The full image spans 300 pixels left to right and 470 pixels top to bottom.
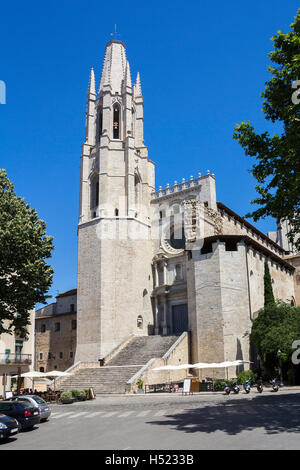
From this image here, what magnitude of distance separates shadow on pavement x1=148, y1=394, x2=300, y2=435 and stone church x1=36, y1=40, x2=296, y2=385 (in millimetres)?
13833

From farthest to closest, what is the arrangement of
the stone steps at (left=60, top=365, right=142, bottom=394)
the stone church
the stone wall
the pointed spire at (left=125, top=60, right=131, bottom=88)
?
the pointed spire at (left=125, top=60, right=131, bottom=88) → the stone wall → the stone church → the stone steps at (left=60, top=365, right=142, bottom=394)

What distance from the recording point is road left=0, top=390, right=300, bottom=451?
35.6 ft

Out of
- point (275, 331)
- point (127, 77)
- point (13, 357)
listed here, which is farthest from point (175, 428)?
point (127, 77)

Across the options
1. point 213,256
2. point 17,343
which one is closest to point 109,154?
point 213,256

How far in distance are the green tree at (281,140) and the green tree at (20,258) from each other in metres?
12.6

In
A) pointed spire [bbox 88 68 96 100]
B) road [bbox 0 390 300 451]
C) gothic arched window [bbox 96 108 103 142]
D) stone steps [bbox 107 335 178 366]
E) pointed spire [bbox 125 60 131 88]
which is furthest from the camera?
pointed spire [bbox 88 68 96 100]

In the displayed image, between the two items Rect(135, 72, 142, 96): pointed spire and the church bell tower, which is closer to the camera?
the church bell tower

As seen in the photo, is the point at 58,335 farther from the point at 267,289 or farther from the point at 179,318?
the point at 267,289

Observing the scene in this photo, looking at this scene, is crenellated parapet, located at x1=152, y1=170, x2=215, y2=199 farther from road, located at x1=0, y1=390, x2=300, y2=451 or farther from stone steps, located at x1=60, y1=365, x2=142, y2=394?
road, located at x1=0, y1=390, x2=300, y2=451

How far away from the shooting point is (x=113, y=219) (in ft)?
147

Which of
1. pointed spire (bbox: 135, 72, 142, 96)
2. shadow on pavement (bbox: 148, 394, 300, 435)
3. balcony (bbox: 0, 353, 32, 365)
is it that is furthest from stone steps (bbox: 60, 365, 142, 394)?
pointed spire (bbox: 135, 72, 142, 96)

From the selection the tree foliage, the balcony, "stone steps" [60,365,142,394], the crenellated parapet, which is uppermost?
the crenellated parapet

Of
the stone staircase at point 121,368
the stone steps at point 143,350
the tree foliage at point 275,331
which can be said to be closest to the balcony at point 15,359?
the stone staircase at point 121,368
